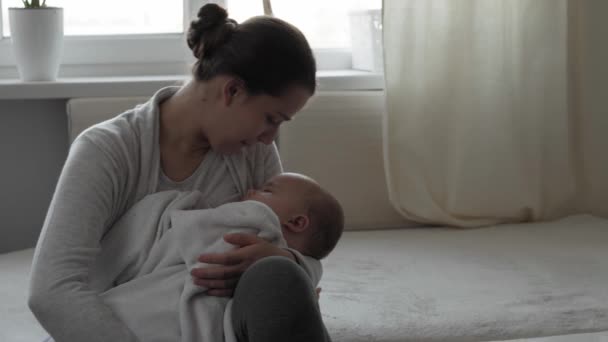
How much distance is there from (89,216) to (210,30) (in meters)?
0.37

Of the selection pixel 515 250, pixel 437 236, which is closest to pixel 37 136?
pixel 437 236

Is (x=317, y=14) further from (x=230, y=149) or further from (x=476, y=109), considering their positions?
(x=230, y=149)

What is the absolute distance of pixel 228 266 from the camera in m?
1.32

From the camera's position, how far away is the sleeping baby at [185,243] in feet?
4.28

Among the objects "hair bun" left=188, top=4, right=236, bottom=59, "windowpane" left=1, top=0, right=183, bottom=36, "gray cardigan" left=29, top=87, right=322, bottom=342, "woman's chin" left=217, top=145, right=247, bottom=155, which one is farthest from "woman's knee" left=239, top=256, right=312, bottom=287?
"windowpane" left=1, top=0, right=183, bottom=36

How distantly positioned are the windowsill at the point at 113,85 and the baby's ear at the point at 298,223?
1015 millimetres

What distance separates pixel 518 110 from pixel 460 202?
315mm

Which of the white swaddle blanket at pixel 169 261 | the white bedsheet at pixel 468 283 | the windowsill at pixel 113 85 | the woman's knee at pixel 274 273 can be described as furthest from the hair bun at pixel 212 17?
the windowsill at pixel 113 85

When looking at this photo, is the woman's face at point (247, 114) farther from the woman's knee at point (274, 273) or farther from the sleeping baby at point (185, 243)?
the woman's knee at point (274, 273)

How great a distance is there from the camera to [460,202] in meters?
2.52

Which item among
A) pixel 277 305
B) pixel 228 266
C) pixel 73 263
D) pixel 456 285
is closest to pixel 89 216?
pixel 73 263

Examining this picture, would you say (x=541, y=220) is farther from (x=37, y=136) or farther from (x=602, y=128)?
(x=37, y=136)

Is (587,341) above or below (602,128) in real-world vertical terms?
below

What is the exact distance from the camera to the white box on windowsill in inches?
102
